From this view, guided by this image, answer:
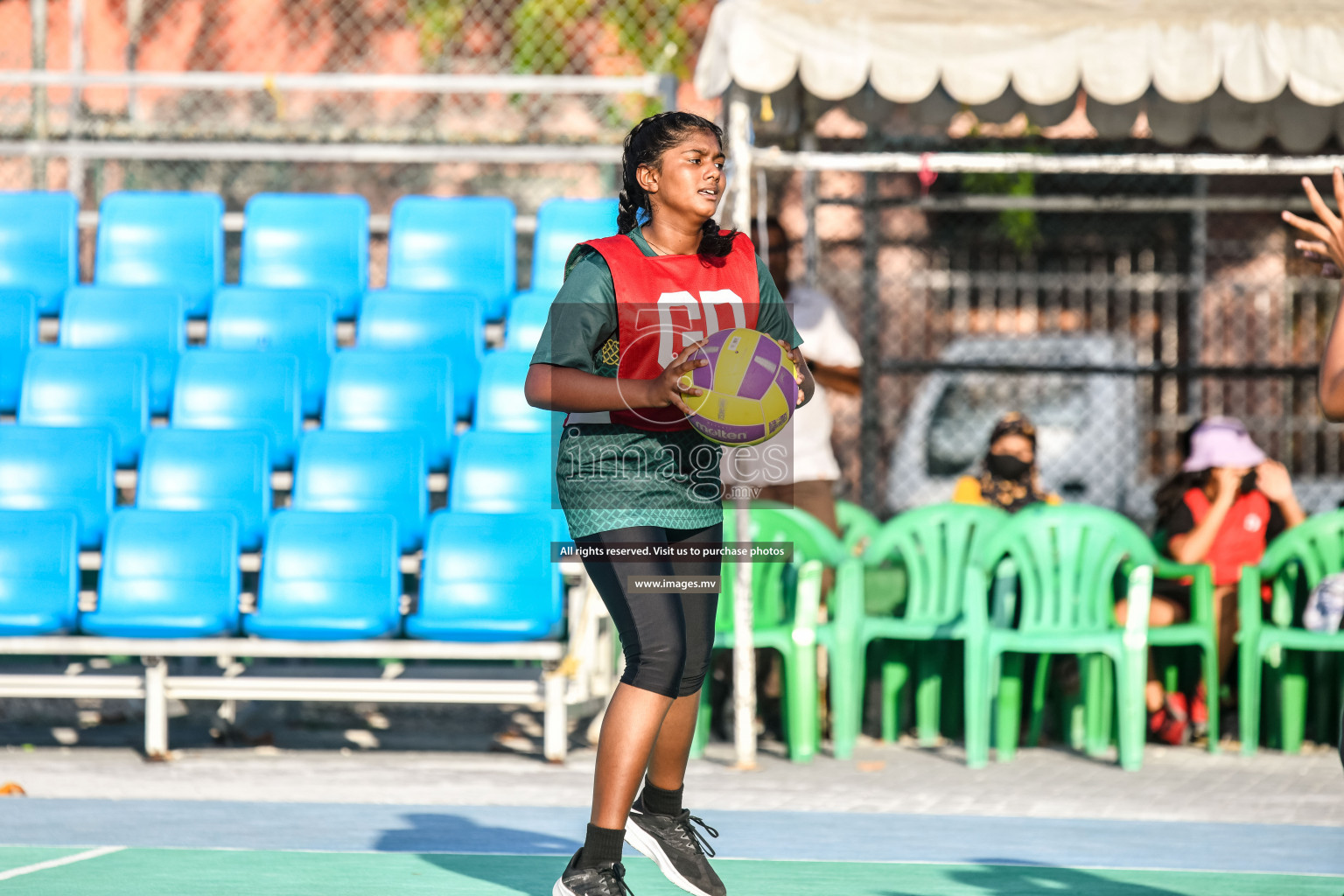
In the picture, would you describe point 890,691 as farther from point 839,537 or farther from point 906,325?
point 906,325

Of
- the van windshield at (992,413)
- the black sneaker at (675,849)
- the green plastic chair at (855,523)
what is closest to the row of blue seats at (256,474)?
the green plastic chair at (855,523)

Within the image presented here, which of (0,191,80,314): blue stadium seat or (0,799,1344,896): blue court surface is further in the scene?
(0,191,80,314): blue stadium seat

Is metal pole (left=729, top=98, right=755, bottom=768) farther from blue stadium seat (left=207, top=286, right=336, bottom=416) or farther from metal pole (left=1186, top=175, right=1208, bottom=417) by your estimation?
metal pole (left=1186, top=175, right=1208, bottom=417)

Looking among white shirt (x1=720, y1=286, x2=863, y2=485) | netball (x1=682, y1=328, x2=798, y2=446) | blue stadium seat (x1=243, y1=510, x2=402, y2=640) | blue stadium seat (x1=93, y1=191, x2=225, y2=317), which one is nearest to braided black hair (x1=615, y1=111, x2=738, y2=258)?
netball (x1=682, y1=328, x2=798, y2=446)

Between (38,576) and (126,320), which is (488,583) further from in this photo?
(126,320)

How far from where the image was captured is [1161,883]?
14.6 ft

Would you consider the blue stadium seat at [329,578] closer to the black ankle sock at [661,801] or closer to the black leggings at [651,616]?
the black ankle sock at [661,801]

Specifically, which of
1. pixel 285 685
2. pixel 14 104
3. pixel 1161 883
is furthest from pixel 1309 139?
pixel 14 104

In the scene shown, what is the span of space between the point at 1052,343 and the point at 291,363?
5.76 meters

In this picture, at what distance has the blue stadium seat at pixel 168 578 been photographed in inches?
264

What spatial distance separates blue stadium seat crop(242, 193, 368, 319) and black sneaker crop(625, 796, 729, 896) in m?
5.57

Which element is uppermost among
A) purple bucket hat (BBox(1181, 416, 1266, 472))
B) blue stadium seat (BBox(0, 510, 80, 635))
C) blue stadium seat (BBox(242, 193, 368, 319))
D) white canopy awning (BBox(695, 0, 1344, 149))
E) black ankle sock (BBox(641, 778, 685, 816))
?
white canopy awning (BBox(695, 0, 1344, 149))

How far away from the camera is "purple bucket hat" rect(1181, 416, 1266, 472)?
24.0ft

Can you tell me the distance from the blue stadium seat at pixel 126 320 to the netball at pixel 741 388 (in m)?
5.33
